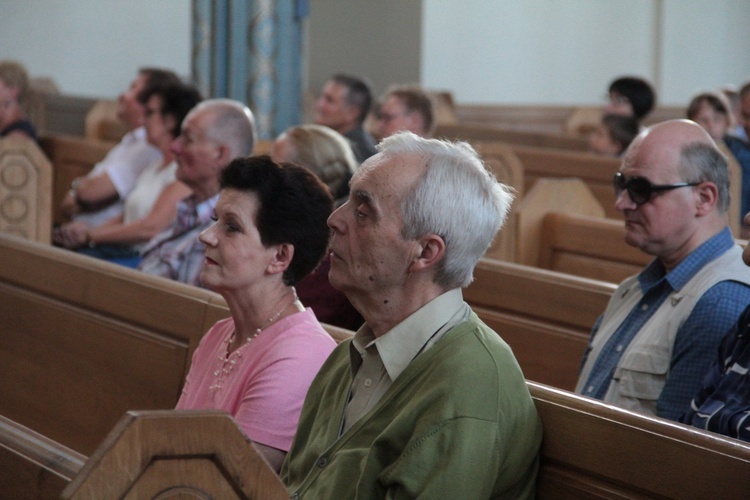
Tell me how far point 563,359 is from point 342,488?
1482 millimetres

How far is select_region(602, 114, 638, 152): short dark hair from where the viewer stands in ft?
22.2

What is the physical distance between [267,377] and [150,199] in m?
3.02

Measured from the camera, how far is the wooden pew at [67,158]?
21.9 feet

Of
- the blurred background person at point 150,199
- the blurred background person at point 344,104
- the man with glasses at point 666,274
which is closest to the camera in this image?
the man with glasses at point 666,274

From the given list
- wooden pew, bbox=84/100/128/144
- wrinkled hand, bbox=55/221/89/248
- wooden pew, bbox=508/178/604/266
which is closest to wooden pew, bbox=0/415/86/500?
wooden pew, bbox=508/178/604/266

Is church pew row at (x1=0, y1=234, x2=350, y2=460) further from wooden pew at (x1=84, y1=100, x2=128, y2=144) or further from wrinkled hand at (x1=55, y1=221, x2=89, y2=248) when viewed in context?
wooden pew at (x1=84, y1=100, x2=128, y2=144)

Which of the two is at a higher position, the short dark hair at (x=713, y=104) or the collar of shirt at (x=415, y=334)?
the short dark hair at (x=713, y=104)

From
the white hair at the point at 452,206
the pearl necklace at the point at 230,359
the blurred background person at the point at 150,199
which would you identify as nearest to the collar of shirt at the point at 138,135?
the blurred background person at the point at 150,199

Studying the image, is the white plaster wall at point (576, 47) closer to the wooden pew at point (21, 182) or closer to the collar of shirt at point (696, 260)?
the wooden pew at point (21, 182)

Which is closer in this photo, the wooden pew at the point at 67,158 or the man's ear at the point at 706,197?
the man's ear at the point at 706,197

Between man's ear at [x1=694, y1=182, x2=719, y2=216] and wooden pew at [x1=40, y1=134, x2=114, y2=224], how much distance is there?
4.48 m

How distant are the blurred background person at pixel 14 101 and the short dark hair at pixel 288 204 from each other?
4527mm

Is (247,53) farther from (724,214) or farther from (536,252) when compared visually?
(724,214)

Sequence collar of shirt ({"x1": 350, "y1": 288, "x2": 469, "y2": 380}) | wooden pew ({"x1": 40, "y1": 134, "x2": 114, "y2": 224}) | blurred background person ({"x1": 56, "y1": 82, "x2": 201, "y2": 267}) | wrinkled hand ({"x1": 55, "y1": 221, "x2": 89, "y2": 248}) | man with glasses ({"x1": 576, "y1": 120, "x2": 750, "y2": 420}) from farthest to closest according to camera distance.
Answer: wooden pew ({"x1": 40, "y1": 134, "x2": 114, "y2": 224}) < wrinkled hand ({"x1": 55, "y1": 221, "x2": 89, "y2": 248}) < blurred background person ({"x1": 56, "y1": 82, "x2": 201, "y2": 267}) < man with glasses ({"x1": 576, "y1": 120, "x2": 750, "y2": 420}) < collar of shirt ({"x1": 350, "y1": 288, "x2": 469, "y2": 380})
